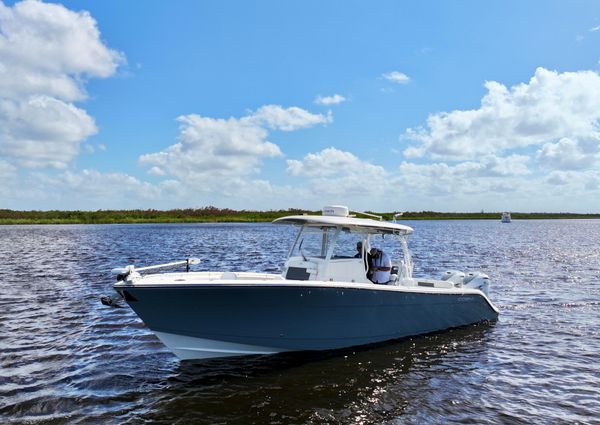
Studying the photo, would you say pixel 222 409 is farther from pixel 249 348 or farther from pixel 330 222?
pixel 330 222

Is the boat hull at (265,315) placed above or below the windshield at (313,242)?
below

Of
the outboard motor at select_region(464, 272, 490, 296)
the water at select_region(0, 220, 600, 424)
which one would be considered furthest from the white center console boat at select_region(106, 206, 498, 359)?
the outboard motor at select_region(464, 272, 490, 296)

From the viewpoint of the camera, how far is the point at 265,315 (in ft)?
31.2

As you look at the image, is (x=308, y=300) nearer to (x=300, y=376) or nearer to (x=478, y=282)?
(x=300, y=376)

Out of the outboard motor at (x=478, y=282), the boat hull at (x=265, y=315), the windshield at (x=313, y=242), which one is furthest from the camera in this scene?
the outboard motor at (x=478, y=282)

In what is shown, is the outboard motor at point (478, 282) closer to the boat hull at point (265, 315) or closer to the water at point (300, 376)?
the water at point (300, 376)

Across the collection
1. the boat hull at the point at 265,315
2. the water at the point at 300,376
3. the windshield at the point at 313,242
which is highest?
the windshield at the point at 313,242

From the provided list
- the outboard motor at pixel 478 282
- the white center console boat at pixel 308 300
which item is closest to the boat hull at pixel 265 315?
the white center console boat at pixel 308 300

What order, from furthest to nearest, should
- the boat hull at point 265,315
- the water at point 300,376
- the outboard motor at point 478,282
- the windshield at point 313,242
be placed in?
the outboard motor at point 478,282, the windshield at point 313,242, the boat hull at point 265,315, the water at point 300,376

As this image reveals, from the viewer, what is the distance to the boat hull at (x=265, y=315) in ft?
29.8

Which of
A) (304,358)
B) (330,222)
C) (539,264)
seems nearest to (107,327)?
(304,358)

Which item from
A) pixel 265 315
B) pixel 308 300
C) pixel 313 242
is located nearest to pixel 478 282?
pixel 313 242

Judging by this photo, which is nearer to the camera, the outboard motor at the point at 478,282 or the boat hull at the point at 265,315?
the boat hull at the point at 265,315

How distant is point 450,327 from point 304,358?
485 centimetres
